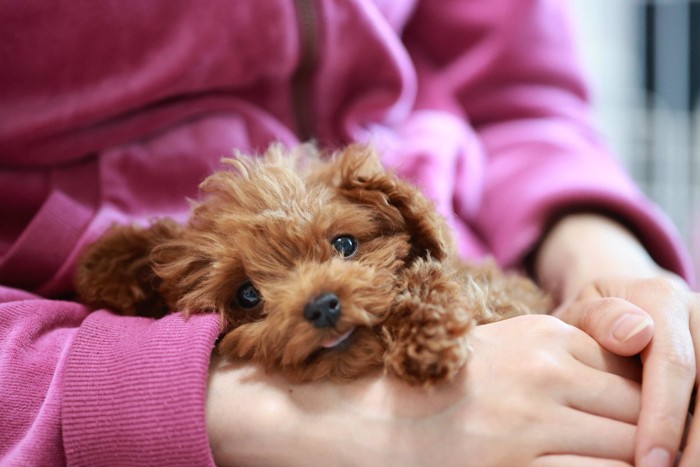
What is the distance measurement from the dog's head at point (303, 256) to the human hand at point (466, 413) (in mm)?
64

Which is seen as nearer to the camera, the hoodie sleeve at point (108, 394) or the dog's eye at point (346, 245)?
the hoodie sleeve at point (108, 394)

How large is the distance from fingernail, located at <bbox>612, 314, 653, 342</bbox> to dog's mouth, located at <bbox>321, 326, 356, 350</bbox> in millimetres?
501

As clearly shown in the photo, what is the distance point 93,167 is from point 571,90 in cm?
165

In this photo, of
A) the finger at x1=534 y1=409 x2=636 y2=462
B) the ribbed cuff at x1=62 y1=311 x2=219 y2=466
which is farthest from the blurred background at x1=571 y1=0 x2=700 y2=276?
the ribbed cuff at x1=62 y1=311 x2=219 y2=466

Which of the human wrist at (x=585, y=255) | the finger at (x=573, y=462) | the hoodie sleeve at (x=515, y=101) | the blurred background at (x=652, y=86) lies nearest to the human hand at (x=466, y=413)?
the finger at (x=573, y=462)

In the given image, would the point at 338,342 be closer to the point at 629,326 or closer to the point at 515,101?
the point at 629,326

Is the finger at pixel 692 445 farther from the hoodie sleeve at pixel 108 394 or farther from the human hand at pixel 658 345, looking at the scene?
the hoodie sleeve at pixel 108 394

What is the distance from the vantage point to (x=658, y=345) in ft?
3.87

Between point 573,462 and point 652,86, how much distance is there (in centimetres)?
396

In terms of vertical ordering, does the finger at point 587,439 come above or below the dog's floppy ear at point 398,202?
below

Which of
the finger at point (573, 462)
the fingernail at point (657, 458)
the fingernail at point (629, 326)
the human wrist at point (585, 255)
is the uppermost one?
the fingernail at point (629, 326)

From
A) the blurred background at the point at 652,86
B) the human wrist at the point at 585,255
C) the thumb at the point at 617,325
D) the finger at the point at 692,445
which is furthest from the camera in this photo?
the blurred background at the point at 652,86

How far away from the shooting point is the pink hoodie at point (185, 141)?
45.9 inches

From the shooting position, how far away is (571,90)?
2.31m
